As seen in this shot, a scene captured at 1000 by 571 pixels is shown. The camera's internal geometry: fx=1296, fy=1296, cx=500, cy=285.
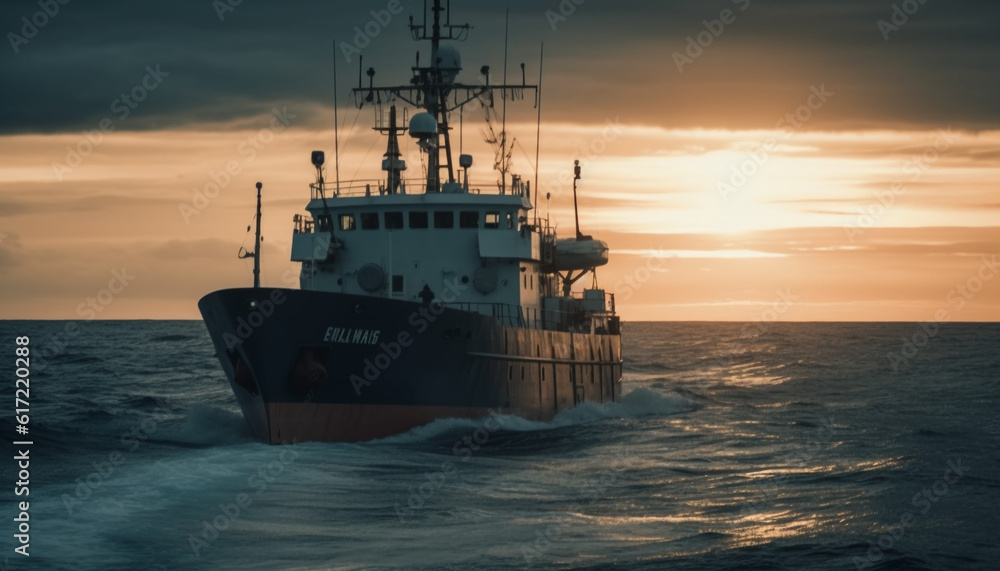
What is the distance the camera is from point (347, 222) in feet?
102

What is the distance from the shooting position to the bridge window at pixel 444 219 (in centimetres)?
3056

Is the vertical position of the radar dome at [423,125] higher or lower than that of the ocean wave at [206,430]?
higher

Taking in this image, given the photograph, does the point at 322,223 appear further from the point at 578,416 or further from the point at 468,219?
the point at 578,416

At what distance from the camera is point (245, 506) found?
61.4ft

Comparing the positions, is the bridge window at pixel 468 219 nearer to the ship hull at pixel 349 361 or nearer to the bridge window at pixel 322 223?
the ship hull at pixel 349 361

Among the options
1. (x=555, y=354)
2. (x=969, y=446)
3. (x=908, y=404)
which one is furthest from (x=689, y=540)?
(x=908, y=404)

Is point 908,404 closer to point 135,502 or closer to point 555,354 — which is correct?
point 555,354

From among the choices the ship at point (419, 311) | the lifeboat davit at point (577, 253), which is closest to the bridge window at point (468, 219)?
the ship at point (419, 311)

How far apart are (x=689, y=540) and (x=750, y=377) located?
48343 millimetres

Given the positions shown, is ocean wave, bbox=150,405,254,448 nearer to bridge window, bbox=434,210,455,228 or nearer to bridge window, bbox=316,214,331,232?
bridge window, bbox=316,214,331,232

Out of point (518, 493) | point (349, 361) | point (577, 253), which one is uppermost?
point (577, 253)

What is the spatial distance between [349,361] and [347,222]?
6870mm

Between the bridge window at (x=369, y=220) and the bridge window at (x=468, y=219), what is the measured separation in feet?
6.59

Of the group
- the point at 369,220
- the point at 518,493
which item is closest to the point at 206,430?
the point at 369,220
